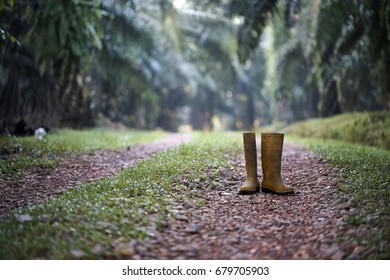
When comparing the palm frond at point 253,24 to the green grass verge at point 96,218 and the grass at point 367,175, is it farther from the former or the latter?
the green grass verge at point 96,218

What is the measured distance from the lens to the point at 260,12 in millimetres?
10117

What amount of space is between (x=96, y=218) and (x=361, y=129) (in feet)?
24.6

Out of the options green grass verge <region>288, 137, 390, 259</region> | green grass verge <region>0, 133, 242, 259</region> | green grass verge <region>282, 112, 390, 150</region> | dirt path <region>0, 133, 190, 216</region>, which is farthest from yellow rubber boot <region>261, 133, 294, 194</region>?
green grass verge <region>282, 112, 390, 150</region>

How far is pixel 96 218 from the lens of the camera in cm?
319

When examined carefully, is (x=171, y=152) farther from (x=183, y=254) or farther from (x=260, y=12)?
(x=260, y=12)

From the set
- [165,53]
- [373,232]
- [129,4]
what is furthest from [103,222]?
[165,53]

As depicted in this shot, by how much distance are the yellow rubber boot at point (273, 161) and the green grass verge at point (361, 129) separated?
405 centimetres

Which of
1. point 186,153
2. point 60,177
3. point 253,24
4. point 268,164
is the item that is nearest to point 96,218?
point 60,177

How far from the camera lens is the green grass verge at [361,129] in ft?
25.0

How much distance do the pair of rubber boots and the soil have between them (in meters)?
0.12

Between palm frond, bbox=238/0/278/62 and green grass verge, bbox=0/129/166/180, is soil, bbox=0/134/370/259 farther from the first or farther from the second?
palm frond, bbox=238/0/278/62

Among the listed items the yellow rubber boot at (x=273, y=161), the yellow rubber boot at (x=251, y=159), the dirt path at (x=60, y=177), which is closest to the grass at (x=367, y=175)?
the yellow rubber boot at (x=273, y=161)

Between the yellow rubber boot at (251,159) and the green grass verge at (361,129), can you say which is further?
the green grass verge at (361,129)

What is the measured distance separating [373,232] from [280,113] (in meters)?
15.7
